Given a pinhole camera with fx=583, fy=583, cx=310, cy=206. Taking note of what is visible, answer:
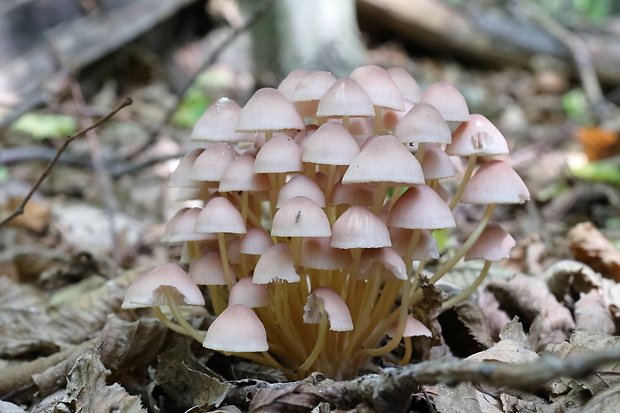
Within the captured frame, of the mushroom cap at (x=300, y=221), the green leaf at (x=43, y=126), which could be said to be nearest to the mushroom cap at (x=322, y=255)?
the mushroom cap at (x=300, y=221)

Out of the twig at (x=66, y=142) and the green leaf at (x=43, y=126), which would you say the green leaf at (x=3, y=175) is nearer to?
the green leaf at (x=43, y=126)

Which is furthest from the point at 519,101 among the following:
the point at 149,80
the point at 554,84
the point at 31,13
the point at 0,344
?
the point at 0,344

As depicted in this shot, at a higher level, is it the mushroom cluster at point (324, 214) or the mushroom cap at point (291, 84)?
the mushroom cap at point (291, 84)

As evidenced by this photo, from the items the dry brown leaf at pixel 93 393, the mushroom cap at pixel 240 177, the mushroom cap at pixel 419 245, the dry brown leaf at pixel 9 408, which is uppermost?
the mushroom cap at pixel 240 177

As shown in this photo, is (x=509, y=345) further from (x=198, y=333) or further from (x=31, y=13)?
(x=31, y=13)

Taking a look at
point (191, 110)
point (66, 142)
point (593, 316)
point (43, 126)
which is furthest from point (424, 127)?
point (191, 110)
